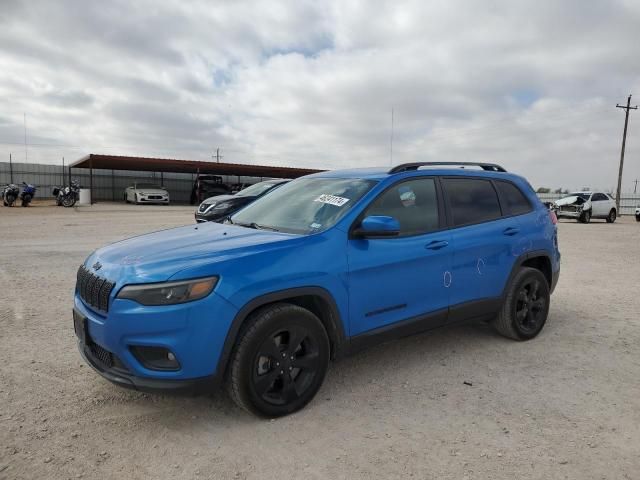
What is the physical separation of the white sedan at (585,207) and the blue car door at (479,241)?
2046 centimetres

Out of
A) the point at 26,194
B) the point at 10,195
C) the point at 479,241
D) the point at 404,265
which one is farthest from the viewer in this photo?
the point at 26,194

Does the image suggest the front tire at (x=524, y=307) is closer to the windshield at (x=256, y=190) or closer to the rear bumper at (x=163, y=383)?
the rear bumper at (x=163, y=383)

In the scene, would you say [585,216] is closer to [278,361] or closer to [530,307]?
[530,307]

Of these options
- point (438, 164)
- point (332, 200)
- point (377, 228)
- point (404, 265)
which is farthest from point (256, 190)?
point (377, 228)

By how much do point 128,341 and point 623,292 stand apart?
22.0 feet

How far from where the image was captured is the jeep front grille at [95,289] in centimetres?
290

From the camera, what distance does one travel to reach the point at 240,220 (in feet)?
13.5

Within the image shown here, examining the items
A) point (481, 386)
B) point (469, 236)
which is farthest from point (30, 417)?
point (469, 236)

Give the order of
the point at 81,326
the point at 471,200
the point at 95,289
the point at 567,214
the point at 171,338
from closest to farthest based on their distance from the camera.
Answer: the point at 171,338, the point at 95,289, the point at 81,326, the point at 471,200, the point at 567,214

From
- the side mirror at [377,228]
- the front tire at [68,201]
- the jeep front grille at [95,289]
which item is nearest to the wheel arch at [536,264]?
the side mirror at [377,228]

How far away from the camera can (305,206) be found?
3896mm

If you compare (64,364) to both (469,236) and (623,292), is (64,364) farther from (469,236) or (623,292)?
(623,292)

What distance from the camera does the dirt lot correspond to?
8.50ft

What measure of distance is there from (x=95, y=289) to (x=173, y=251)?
526 millimetres
